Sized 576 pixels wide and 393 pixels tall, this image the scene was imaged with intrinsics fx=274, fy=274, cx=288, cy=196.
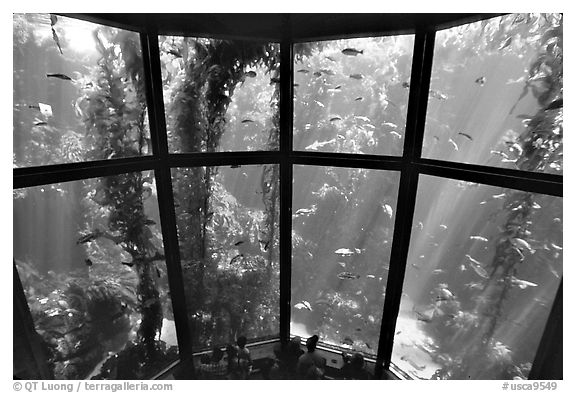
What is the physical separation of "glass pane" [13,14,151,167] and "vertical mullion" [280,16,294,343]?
1.17 m

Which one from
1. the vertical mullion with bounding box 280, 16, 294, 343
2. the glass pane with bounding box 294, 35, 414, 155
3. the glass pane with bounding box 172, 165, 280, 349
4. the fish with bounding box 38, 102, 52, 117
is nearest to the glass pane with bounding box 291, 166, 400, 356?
the glass pane with bounding box 294, 35, 414, 155

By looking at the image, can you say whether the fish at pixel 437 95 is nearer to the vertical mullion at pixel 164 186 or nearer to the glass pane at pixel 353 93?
the glass pane at pixel 353 93

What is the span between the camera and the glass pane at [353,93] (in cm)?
251

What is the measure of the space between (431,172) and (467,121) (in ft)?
8.70

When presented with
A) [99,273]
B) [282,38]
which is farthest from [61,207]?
[282,38]

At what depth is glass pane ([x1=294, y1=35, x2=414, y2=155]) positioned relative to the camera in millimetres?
2506

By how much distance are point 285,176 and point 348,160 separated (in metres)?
0.64

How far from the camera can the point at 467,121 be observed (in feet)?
13.6

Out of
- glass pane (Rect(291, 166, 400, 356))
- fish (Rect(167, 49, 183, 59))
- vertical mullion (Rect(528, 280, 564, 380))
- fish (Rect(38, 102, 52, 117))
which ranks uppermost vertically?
fish (Rect(167, 49, 183, 59))

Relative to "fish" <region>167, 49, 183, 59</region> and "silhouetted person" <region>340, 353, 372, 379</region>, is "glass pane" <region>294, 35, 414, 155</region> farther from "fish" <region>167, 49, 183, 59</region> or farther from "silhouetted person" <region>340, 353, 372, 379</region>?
"silhouetted person" <region>340, 353, 372, 379</region>

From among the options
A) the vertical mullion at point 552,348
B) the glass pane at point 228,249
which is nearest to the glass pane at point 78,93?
the glass pane at point 228,249

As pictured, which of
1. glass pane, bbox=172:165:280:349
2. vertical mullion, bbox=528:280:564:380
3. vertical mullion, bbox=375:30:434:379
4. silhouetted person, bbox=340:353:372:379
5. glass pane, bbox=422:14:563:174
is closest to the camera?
vertical mullion, bbox=528:280:564:380

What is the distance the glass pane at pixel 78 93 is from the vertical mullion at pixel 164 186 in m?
0.08
